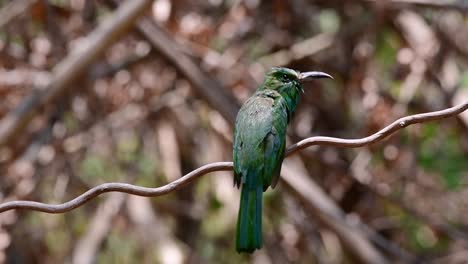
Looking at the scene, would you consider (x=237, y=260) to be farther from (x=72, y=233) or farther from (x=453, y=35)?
(x=453, y=35)

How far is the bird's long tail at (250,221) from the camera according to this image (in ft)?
8.86

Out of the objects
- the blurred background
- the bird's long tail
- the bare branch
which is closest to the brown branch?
the bare branch

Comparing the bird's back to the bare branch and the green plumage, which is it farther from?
the bare branch

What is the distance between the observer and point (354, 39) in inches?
233

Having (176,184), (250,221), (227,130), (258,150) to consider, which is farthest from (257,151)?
(227,130)

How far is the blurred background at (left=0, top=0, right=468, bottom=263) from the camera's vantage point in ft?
16.9

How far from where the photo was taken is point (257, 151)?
298 centimetres

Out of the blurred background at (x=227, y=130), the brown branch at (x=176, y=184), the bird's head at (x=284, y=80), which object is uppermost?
the blurred background at (x=227, y=130)

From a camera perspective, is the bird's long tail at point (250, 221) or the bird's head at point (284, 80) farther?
the bird's head at point (284, 80)

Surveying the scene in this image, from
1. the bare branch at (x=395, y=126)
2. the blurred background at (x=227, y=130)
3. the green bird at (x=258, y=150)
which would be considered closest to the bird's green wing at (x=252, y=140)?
the green bird at (x=258, y=150)

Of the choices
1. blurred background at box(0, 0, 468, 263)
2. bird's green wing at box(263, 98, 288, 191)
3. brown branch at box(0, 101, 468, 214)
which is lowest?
brown branch at box(0, 101, 468, 214)

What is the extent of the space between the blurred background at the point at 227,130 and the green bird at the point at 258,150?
1.66m

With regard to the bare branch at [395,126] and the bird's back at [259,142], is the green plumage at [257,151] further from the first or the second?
the bare branch at [395,126]

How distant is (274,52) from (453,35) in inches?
47.4
